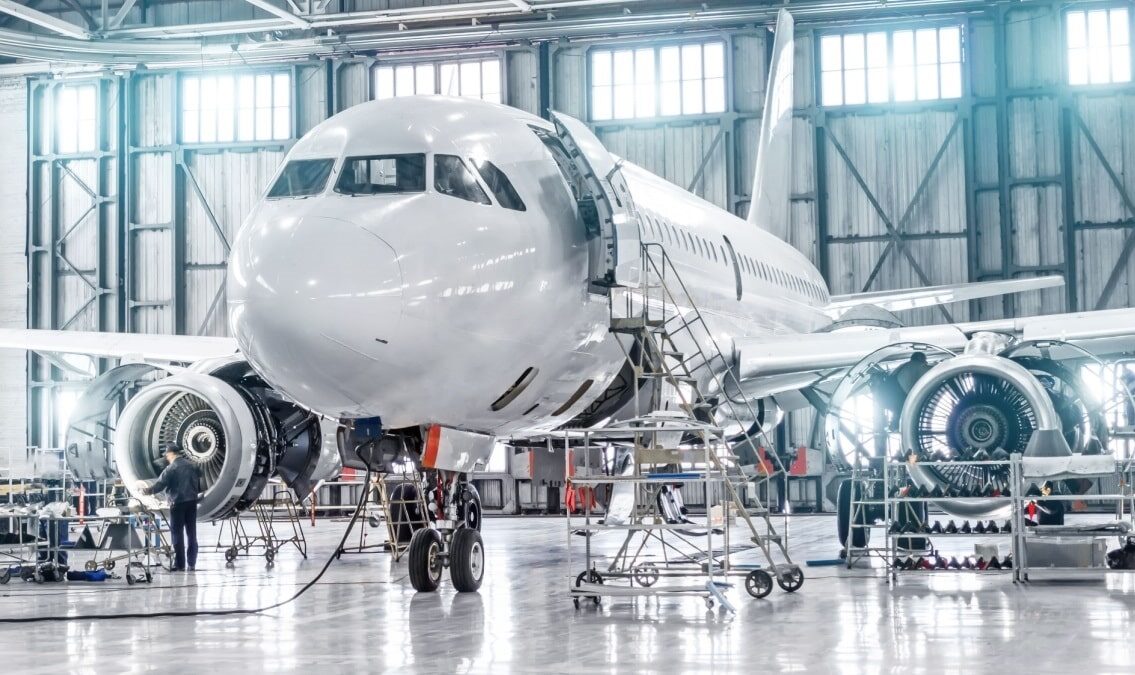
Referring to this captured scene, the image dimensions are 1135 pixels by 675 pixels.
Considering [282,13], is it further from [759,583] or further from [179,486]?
[759,583]

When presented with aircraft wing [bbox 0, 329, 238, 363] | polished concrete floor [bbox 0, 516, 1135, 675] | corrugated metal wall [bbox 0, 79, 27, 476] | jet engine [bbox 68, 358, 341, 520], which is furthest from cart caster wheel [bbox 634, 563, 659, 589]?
corrugated metal wall [bbox 0, 79, 27, 476]

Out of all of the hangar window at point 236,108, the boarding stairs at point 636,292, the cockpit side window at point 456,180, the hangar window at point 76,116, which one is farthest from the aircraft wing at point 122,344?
the hangar window at point 76,116

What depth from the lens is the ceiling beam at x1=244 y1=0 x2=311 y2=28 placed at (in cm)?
2627

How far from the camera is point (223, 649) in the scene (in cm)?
788

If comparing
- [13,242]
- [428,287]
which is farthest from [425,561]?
[13,242]

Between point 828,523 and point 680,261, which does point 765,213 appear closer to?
point 828,523

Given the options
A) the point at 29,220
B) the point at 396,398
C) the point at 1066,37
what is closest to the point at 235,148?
the point at 29,220

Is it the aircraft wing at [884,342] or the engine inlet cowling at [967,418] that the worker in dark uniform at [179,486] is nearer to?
the aircraft wing at [884,342]

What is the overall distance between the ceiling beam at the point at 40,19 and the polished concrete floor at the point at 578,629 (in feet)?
52.4

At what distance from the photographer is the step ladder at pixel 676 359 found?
10.6m

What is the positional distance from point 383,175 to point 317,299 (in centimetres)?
139

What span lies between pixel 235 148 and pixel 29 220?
531 cm

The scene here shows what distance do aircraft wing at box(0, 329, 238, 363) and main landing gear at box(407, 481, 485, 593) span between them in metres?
4.50

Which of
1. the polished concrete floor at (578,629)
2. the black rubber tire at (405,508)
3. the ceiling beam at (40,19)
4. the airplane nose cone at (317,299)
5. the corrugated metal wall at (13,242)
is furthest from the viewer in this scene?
the corrugated metal wall at (13,242)
